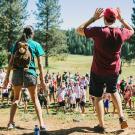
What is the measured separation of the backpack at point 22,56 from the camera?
22.6 feet

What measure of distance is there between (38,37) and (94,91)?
5690cm

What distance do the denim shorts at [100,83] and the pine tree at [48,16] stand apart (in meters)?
56.1

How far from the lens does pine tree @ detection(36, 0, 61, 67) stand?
62.8 meters

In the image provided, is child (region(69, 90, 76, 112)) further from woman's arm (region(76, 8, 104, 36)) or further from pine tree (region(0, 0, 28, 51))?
pine tree (region(0, 0, 28, 51))

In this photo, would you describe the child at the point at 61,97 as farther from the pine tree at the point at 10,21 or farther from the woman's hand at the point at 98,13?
the pine tree at the point at 10,21

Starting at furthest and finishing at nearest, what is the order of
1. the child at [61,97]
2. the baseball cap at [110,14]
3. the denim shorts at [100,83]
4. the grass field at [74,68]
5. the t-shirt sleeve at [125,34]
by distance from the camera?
the grass field at [74,68] → the child at [61,97] → the denim shorts at [100,83] → the t-shirt sleeve at [125,34] → the baseball cap at [110,14]

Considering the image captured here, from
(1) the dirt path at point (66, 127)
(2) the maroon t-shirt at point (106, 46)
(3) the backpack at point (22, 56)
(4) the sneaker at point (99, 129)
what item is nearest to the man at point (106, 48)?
(2) the maroon t-shirt at point (106, 46)

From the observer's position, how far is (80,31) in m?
6.27

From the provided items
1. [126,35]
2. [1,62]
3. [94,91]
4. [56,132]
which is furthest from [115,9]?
[1,62]

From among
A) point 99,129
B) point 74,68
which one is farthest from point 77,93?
point 74,68

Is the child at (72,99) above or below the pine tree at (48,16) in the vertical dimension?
below

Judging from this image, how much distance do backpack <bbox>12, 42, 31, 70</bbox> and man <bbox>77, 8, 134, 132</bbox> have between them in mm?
1100

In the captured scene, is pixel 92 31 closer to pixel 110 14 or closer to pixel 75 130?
pixel 110 14

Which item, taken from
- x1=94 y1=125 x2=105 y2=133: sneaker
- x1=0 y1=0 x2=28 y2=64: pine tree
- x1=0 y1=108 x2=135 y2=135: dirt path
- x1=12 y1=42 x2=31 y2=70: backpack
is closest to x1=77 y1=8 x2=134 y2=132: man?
x1=94 y1=125 x2=105 y2=133: sneaker
